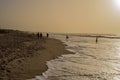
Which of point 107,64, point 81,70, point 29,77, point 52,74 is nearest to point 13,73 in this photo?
point 29,77

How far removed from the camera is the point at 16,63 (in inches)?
489

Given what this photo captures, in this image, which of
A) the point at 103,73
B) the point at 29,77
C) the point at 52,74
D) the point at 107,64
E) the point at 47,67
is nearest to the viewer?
the point at 29,77

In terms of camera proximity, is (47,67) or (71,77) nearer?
(71,77)

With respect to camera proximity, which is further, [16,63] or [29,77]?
[16,63]

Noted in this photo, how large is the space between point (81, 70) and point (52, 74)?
1.96 meters

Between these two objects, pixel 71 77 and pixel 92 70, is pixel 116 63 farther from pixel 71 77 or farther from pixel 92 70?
pixel 71 77

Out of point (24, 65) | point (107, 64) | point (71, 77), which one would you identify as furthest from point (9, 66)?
point (107, 64)

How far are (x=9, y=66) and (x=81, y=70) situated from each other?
11.9 ft

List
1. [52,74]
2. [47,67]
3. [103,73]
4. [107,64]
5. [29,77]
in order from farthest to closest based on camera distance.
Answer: [107,64], [47,67], [103,73], [52,74], [29,77]

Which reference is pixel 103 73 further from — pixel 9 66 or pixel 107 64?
pixel 9 66

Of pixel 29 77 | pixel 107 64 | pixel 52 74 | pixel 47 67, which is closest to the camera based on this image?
pixel 29 77

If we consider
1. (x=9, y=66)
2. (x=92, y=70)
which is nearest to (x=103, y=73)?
(x=92, y=70)

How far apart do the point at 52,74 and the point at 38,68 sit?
1247 mm

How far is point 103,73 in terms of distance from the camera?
455 inches
